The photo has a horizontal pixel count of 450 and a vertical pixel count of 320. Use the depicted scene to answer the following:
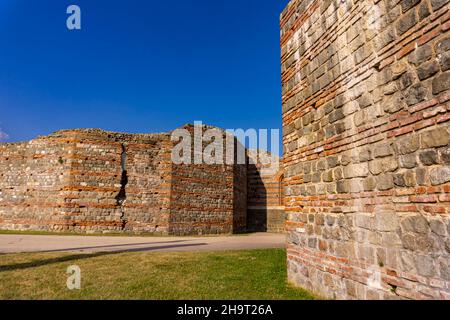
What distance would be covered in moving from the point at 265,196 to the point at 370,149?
62.6 feet

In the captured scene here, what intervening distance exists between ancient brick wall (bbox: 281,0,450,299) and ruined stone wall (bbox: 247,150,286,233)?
16.5 meters

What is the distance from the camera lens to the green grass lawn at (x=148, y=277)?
180 inches

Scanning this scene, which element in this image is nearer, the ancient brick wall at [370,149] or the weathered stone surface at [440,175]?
the weathered stone surface at [440,175]

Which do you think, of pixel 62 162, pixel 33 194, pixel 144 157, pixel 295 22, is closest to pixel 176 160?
pixel 144 157

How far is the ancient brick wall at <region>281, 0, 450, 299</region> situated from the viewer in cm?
292

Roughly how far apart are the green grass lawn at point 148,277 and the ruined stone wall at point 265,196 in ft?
45.3

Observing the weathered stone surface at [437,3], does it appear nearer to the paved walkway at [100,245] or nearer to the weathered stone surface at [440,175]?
the weathered stone surface at [440,175]

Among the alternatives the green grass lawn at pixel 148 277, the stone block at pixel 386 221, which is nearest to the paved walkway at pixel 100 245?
the green grass lawn at pixel 148 277

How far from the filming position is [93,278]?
5449mm

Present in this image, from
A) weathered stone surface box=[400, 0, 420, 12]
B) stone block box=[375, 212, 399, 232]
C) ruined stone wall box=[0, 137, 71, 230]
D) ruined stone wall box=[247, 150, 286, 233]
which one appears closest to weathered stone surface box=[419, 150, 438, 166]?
stone block box=[375, 212, 399, 232]

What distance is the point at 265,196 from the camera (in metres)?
22.6

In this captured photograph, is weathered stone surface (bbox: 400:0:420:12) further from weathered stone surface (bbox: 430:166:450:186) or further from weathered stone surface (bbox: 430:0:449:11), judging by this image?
weathered stone surface (bbox: 430:166:450:186)

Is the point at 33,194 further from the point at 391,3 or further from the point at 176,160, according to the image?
the point at 391,3

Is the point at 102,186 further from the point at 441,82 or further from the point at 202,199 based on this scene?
the point at 441,82
